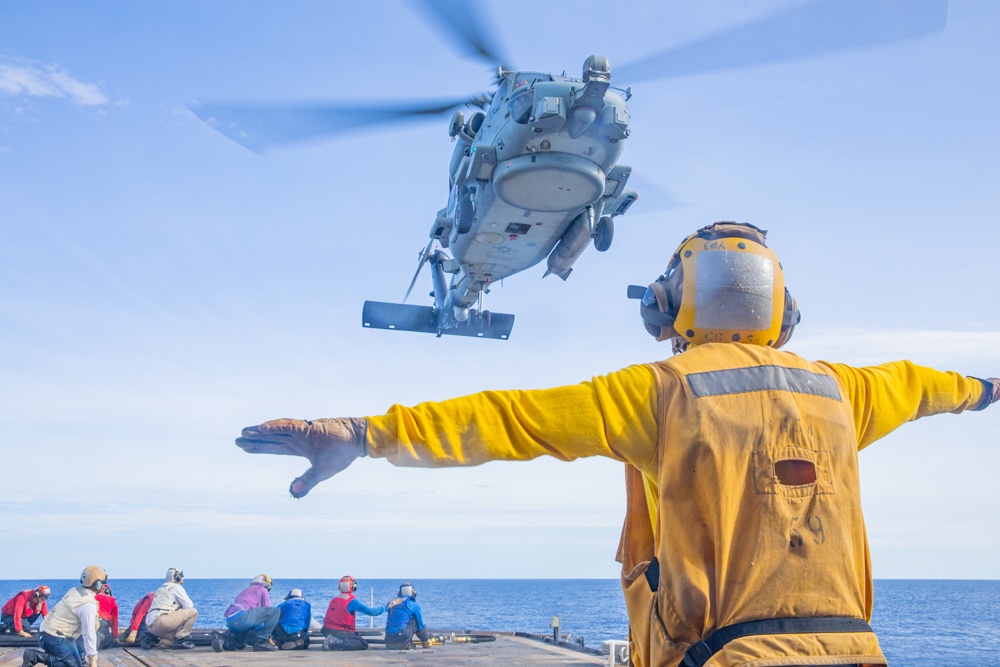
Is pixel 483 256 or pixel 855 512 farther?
pixel 483 256

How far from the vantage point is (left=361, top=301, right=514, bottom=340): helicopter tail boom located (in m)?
18.7

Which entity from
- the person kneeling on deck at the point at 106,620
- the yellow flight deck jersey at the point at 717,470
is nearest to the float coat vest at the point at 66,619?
the person kneeling on deck at the point at 106,620

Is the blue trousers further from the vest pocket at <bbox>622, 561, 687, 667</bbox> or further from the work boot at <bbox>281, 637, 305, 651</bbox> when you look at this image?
the vest pocket at <bbox>622, 561, 687, 667</bbox>

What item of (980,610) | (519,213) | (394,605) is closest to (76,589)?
(394,605)

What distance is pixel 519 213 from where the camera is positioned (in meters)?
14.6

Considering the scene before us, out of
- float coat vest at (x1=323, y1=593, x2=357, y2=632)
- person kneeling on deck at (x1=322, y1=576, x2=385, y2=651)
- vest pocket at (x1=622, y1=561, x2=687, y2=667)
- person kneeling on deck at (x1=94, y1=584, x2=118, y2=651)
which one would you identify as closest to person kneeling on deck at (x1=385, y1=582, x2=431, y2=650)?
person kneeling on deck at (x1=322, y1=576, x2=385, y2=651)

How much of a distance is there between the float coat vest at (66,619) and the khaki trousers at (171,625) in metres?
3.54

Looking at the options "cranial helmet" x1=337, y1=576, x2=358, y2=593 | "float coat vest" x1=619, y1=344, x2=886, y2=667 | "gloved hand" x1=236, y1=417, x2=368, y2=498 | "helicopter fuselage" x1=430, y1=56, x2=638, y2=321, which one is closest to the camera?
"gloved hand" x1=236, y1=417, x2=368, y2=498

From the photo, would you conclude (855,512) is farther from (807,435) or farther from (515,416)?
(515,416)

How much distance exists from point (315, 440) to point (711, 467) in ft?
3.87

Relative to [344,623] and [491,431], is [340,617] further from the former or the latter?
[491,431]

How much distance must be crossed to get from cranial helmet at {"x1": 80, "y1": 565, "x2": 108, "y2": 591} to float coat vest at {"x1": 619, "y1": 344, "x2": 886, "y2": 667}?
930 cm

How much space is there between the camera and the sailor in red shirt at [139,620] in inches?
546

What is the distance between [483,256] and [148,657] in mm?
8387
